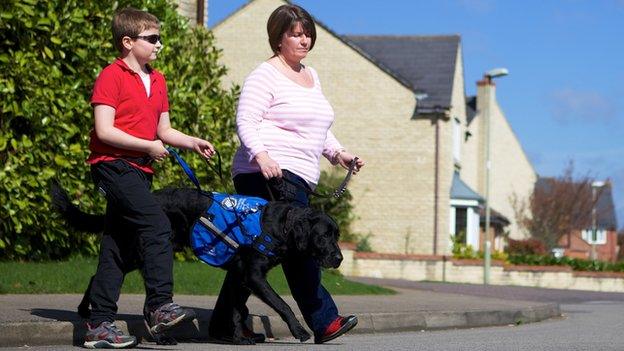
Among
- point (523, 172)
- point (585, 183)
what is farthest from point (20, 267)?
point (585, 183)

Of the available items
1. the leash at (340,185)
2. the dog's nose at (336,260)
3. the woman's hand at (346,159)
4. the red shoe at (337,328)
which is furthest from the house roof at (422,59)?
the dog's nose at (336,260)

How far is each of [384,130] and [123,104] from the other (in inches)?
1348

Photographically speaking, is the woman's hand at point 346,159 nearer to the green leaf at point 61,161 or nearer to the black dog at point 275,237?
the black dog at point 275,237

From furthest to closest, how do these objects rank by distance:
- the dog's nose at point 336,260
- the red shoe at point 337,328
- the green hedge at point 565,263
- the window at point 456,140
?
the window at point 456,140
the green hedge at point 565,263
the red shoe at point 337,328
the dog's nose at point 336,260

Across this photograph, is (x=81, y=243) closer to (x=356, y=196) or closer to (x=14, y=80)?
(x=14, y=80)

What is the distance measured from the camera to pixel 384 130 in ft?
137

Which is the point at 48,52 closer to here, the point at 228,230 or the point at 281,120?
the point at 281,120

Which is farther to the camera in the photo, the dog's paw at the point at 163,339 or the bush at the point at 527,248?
the bush at the point at 527,248

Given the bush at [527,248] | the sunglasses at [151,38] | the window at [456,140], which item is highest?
the window at [456,140]

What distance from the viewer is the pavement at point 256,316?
8.05 meters

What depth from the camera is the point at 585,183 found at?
7531 cm

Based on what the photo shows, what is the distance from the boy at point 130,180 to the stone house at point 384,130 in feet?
108

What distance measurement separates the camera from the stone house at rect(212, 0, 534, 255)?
41250 mm

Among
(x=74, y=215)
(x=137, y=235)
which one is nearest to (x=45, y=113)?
(x=74, y=215)
